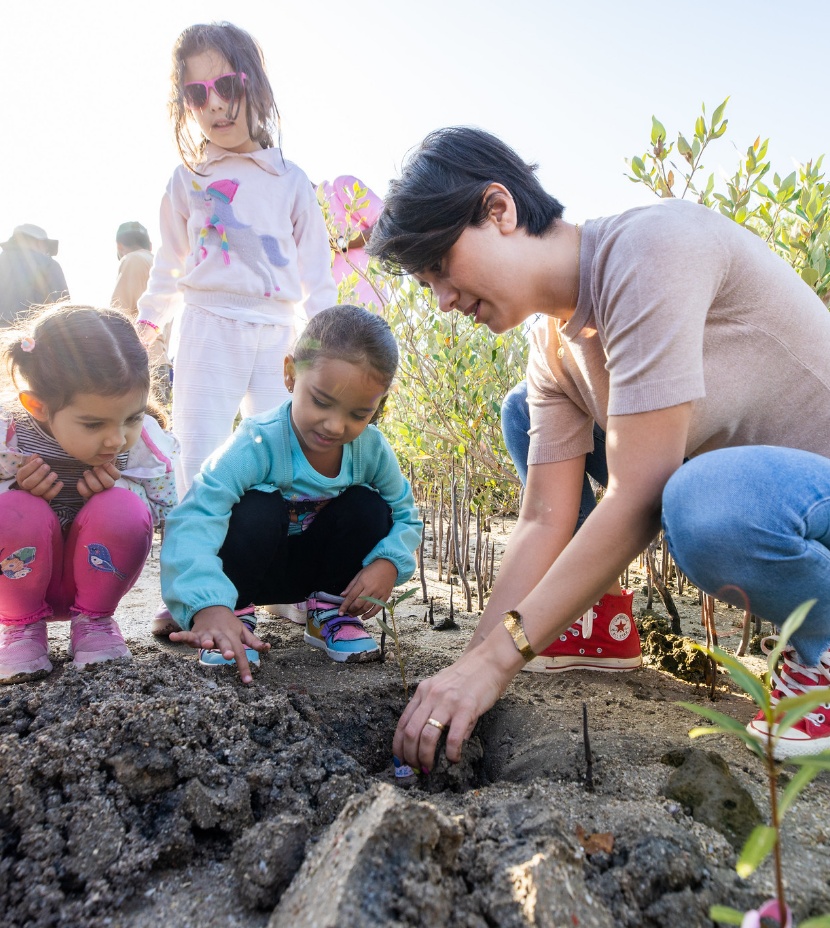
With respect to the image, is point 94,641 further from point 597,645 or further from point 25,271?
point 25,271

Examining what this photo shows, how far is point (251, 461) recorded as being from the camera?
231cm

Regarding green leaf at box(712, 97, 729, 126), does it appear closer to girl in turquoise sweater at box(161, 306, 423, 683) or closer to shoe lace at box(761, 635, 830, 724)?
girl in turquoise sweater at box(161, 306, 423, 683)

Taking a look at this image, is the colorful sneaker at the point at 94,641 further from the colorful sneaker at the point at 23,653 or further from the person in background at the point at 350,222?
the person in background at the point at 350,222

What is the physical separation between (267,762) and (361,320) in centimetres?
148

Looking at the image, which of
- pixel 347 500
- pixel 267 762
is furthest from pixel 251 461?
pixel 267 762

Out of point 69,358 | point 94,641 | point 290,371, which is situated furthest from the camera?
point 290,371

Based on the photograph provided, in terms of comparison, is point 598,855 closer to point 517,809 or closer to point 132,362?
point 517,809

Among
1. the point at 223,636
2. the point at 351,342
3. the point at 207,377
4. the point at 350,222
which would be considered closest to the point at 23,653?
the point at 223,636

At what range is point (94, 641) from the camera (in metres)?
2.19

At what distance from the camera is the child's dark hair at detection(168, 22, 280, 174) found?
308 cm

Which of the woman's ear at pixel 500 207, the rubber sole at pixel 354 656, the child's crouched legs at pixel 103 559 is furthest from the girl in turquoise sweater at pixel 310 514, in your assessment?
the woman's ear at pixel 500 207

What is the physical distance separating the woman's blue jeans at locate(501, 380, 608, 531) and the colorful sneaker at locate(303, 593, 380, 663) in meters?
0.83

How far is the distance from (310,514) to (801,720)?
5.50 feet

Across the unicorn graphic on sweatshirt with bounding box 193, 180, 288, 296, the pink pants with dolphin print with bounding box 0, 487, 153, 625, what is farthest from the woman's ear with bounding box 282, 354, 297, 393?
the unicorn graphic on sweatshirt with bounding box 193, 180, 288, 296
